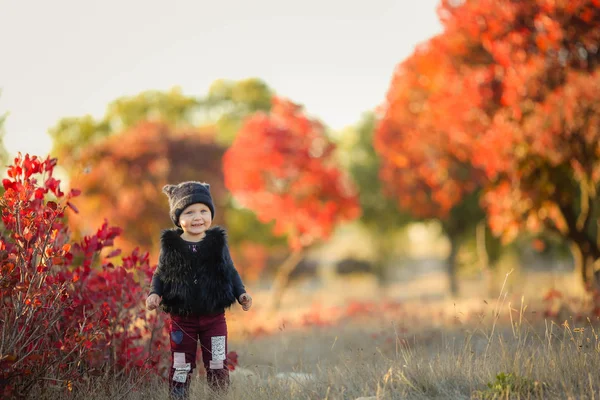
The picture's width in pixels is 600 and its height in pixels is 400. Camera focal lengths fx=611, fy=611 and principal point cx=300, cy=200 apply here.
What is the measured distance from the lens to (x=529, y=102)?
33.6 ft

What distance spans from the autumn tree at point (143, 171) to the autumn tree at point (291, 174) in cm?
550

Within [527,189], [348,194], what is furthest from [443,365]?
[348,194]

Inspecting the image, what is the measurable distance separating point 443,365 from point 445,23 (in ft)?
30.7

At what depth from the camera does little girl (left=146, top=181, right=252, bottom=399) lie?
454 cm

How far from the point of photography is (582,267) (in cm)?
1130

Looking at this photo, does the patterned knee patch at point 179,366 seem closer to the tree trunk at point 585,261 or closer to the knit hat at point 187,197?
the knit hat at point 187,197

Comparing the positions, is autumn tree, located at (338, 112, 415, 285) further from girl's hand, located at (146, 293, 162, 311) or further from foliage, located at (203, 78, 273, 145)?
girl's hand, located at (146, 293, 162, 311)

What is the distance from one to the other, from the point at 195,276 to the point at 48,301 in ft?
3.65

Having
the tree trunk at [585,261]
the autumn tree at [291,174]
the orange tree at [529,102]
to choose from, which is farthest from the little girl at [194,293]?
the autumn tree at [291,174]

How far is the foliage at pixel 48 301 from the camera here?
13.8 feet

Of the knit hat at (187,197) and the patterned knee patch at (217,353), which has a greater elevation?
the knit hat at (187,197)

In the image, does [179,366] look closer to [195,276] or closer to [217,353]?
[217,353]

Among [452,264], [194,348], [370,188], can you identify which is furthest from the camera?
[370,188]

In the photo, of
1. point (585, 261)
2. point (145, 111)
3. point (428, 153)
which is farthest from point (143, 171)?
point (585, 261)
